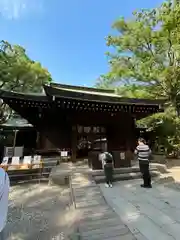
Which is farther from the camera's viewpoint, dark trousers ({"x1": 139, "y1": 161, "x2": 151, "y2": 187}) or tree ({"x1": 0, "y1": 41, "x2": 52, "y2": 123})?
tree ({"x1": 0, "y1": 41, "x2": 52, "y2": 123})

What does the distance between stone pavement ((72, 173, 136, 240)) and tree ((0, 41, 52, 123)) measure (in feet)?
36.7

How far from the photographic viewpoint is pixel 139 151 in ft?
15.3

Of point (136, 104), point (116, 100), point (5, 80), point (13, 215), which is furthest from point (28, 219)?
point (5, 80)

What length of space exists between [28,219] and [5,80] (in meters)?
11.8

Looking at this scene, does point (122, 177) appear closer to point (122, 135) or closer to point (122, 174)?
point (122, 174)

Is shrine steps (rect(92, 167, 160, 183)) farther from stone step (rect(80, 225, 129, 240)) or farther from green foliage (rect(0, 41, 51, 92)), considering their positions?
green foliage (rect(0, 41, 51, 92))

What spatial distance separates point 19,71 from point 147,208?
12644 millimetres

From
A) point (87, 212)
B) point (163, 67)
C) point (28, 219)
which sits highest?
point (163, 67)

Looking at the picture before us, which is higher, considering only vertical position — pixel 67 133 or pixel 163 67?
pixel 163 67

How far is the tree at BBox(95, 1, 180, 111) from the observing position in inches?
377

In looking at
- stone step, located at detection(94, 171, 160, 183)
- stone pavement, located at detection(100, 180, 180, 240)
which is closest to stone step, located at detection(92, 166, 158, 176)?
stone step, located at detection(94, 171, 160, 183)

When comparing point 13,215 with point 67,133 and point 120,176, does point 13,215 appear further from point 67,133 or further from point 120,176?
point 67,133

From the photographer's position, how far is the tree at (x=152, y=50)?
9570 millimetres

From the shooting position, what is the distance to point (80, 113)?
299 inches
